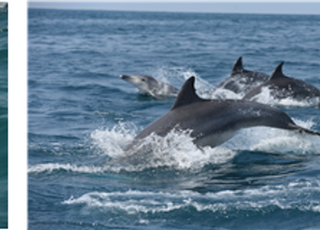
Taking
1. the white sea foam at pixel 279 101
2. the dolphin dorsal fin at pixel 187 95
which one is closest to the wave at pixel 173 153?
the dolphin dorsal fin at pixel 187 95

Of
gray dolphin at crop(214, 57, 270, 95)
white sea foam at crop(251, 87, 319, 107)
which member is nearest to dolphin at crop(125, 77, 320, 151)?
white sea foam at crop(251, 87, 319, 107)

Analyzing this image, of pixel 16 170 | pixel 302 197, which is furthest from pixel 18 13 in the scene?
pixel 302 197

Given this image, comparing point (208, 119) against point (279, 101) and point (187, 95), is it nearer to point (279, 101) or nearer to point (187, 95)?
point (187, 95)

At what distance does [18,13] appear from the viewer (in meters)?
3.42

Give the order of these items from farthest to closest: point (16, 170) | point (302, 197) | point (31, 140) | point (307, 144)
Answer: point (31, 140) → point (307, 144) → point (302, 197) → point (16, 170)

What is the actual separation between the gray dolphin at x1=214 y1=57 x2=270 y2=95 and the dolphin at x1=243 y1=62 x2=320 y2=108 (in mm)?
1599

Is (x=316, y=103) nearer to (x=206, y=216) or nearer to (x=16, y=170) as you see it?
(x=206, y=216)

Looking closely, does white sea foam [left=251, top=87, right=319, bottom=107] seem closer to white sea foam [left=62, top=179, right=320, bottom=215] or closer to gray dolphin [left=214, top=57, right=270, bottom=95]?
gray dolphin [left=214, top=57, right=270, bottom=95]

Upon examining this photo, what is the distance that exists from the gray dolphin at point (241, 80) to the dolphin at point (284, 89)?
1599 mm

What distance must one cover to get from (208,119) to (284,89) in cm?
647

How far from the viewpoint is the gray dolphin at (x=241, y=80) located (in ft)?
50.8

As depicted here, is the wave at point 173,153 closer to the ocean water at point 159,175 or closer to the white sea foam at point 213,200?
the ocean water at point 159,175

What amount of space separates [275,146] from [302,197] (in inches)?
122

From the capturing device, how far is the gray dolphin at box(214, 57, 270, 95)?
15.5 m
